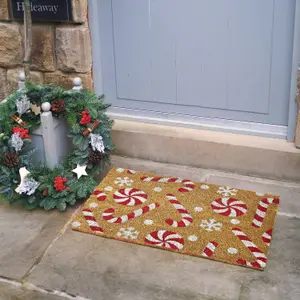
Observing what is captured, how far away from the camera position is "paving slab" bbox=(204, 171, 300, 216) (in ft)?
8.68

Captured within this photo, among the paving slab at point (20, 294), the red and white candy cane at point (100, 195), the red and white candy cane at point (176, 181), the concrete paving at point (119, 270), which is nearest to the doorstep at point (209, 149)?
the red and white candy cane at point (176, 181)

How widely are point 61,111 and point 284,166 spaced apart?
123 centimetres

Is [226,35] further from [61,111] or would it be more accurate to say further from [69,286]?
[69,286]

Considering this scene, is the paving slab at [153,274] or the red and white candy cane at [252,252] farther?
the red and white candy cane at [252,252]

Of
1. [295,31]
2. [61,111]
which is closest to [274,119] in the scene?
[295,31]

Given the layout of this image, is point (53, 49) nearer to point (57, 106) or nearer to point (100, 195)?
point (57, 106)

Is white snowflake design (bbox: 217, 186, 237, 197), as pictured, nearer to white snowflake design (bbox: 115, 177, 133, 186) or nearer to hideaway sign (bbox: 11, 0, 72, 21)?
white snowflake design (bbox: 115, 177, 133, 186)

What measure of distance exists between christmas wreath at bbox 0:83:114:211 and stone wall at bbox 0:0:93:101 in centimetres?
36

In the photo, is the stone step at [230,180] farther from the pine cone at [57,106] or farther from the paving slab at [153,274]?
the pine cone at [57,106]

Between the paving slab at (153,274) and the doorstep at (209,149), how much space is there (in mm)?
555

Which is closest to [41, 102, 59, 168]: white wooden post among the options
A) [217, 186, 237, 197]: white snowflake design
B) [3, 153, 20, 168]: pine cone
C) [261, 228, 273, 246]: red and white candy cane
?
[3, 153, 20, 168]: pine cone

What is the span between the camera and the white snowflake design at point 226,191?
2723 millimetres

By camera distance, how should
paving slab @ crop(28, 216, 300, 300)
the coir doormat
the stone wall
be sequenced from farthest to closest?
1. the stone wall
2. the coir doormat
3. paving slab @ crop(28, 216, 300, 300)

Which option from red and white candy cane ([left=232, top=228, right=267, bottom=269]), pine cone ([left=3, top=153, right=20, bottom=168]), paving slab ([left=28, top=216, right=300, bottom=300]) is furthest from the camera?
pine cone ([left=3, top=153, right=20, bottom=168])
